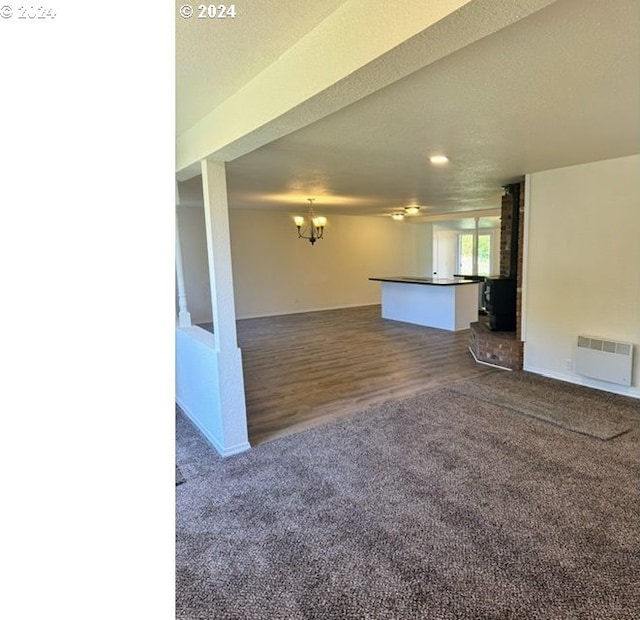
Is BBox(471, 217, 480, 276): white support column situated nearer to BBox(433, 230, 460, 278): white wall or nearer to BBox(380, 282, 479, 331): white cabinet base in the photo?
BBox(433, 230, 460, 278): white wall

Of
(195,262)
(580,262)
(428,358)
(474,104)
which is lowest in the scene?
(428,358)

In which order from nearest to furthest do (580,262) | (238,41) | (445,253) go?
(238,41)
(580,262)
(445,253)

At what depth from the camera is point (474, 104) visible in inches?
94.9

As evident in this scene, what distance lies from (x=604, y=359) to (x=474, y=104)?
3.04m

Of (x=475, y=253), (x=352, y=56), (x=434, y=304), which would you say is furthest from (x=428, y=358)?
(x=475, y=253)

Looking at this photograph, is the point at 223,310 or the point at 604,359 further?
the point at 604,359

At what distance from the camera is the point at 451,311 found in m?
7.56

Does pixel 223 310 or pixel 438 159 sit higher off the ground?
pixel 438 159

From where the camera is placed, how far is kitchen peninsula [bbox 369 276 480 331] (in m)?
7.54

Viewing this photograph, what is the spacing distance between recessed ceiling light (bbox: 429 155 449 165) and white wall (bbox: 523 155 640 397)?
131 centimetres
